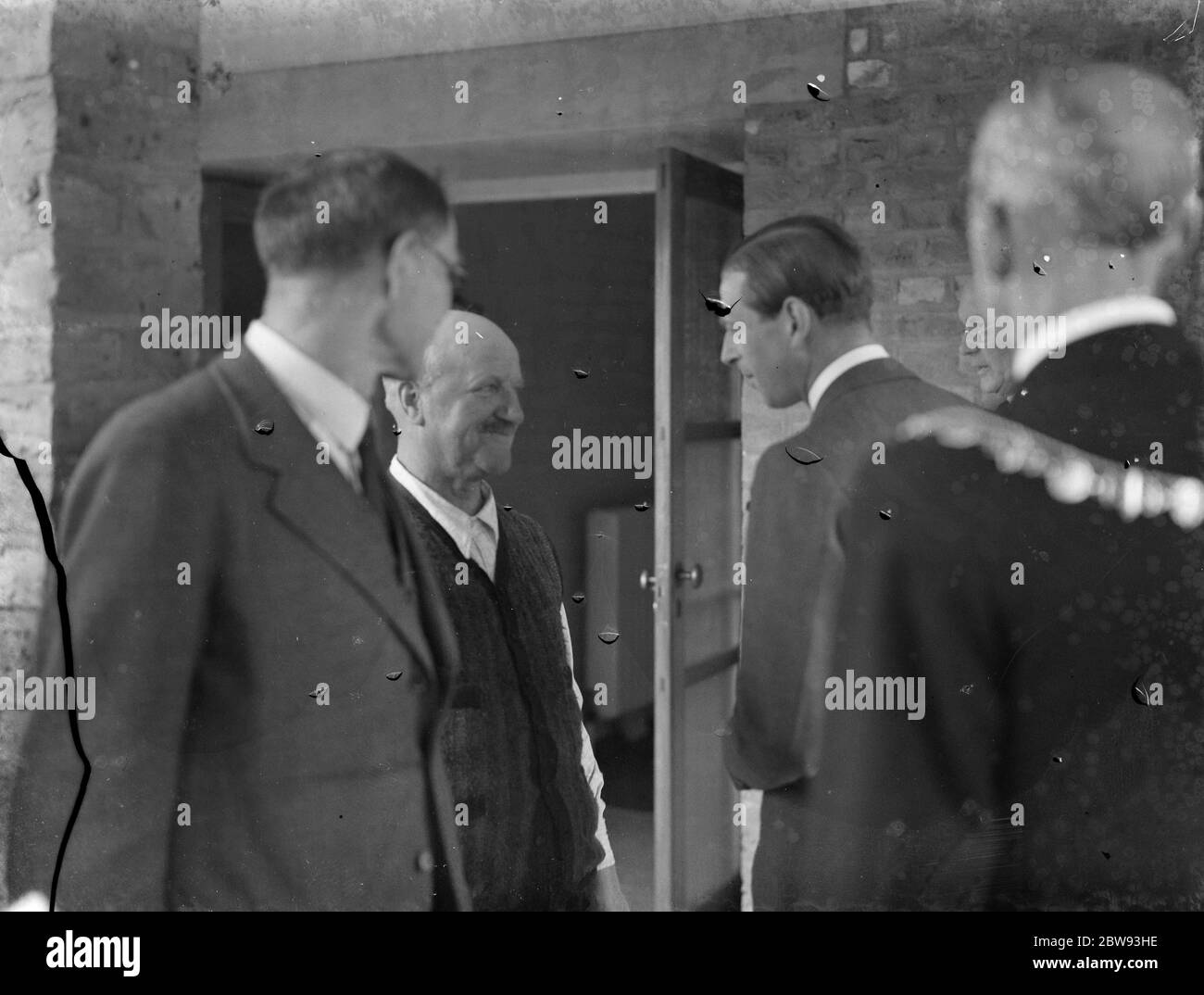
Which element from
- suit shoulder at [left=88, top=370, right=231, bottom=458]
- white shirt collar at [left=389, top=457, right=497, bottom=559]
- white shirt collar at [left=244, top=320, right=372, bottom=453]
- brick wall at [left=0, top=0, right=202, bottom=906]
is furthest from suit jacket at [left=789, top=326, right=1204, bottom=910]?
brick wall at [left=0, top=0, right=202, bottom=906]

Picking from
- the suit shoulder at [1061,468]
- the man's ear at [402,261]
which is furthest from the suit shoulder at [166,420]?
the suit shoulder at [1061,468]

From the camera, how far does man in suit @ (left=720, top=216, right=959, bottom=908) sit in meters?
2.04

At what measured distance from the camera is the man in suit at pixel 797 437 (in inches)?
80.2

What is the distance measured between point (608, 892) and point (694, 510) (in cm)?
72

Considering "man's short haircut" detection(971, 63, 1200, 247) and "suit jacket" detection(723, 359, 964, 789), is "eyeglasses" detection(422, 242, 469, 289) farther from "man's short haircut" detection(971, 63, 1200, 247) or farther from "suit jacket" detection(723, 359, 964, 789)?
"man's short haircut" detection(971, 63, 1200, 247)

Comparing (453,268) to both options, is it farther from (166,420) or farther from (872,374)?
(872,374)

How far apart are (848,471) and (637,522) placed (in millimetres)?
382

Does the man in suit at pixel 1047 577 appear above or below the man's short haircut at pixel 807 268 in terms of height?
below

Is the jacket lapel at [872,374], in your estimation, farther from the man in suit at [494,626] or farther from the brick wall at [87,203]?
the brick wall at [87,203]

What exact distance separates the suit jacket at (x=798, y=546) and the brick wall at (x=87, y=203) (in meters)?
1.14

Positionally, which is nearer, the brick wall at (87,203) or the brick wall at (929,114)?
the brick wall at (929,114)

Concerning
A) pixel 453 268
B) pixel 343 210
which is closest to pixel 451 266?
pixel 453 268
